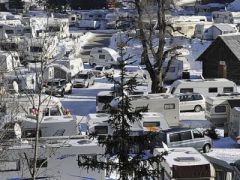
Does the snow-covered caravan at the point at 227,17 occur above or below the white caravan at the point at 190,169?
above

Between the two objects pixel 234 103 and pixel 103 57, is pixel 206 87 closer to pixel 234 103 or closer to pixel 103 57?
pixel 234 103

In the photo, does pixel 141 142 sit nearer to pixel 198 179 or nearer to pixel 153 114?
pixel 198 179

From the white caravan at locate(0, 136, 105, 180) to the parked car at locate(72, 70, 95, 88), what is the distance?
15740 millimetres

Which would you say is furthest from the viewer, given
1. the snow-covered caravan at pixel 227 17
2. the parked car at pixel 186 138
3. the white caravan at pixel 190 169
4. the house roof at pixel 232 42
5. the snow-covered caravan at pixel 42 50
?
the snow-covered caravan at pixel 227 17

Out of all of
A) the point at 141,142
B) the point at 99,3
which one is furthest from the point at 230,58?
the point at 99,3

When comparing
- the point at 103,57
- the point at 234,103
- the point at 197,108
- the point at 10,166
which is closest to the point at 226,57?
the point at 197,108

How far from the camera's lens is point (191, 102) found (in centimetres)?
2331

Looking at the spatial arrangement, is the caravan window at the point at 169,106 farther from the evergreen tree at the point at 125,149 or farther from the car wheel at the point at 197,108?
Answer: the evergreen tree at the point at 125,149

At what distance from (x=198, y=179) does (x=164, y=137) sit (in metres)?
4.77

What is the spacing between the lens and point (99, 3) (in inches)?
3558

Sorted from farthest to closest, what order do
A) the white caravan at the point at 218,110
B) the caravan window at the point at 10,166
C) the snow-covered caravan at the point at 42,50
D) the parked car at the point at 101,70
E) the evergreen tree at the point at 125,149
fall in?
the parked car at the point at 101,70
the white caravan at the point at 218,110
the caravan window at the point at 10,166
the snow-covered caravan at the point at 42,50
the evergreen tree at the point at 125,149

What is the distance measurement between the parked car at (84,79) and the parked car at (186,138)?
13.5 metres

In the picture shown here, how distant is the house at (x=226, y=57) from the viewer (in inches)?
1136

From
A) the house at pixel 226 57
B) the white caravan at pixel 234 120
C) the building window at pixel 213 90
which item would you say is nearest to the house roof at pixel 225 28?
the house at pixel 226 57
